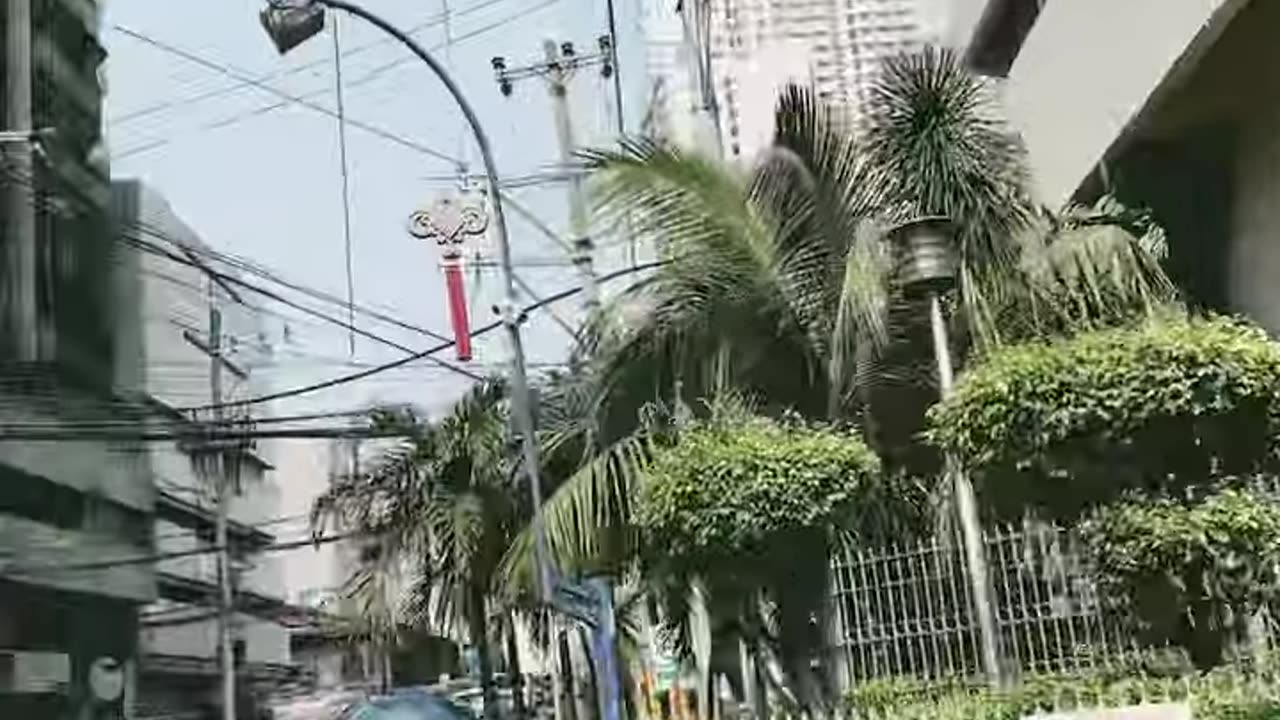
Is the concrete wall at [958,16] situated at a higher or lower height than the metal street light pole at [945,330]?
higher

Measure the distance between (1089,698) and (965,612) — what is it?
1.87 metres

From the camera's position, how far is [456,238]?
50.1 feet

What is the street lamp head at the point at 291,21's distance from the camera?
40.4ft

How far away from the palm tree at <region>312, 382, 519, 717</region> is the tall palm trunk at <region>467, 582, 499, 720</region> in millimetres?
11

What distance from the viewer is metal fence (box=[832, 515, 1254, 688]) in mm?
7430

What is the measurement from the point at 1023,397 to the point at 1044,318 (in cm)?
126

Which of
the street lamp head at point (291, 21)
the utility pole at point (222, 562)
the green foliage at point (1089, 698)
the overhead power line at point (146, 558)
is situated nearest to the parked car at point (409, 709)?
the utility pole at point (222, 562)

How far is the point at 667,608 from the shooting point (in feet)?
27.8

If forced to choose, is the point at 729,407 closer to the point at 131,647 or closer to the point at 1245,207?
the point at 1245,207

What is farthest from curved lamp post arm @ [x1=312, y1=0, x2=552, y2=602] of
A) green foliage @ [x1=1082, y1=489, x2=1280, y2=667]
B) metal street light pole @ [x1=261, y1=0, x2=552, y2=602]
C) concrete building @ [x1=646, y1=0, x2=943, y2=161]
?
green foliage @ [x1=1082, y1=489, x2=1280, y2=667]

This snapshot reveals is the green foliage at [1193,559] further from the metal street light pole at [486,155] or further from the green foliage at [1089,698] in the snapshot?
the metal street light pole at [486,155]

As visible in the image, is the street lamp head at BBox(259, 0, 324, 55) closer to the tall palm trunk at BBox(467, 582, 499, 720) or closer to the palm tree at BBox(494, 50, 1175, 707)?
the palm tree at BBox(494, 50, 1175, 707)

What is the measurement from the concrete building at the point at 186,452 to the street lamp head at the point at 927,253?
33.4 ft

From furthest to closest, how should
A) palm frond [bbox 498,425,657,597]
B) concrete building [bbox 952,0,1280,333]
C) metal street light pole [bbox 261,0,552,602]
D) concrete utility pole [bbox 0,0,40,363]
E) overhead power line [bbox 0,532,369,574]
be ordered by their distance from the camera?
concrete utility pole [bbox 0,0,40,363] < overhead power line [bbox 0,532,369,574] < metal street light pole [bbox 261,0,552,602] < concrete building [bbox 952,0,1280,333] < palm frond [bbox 498,425,657,597]
